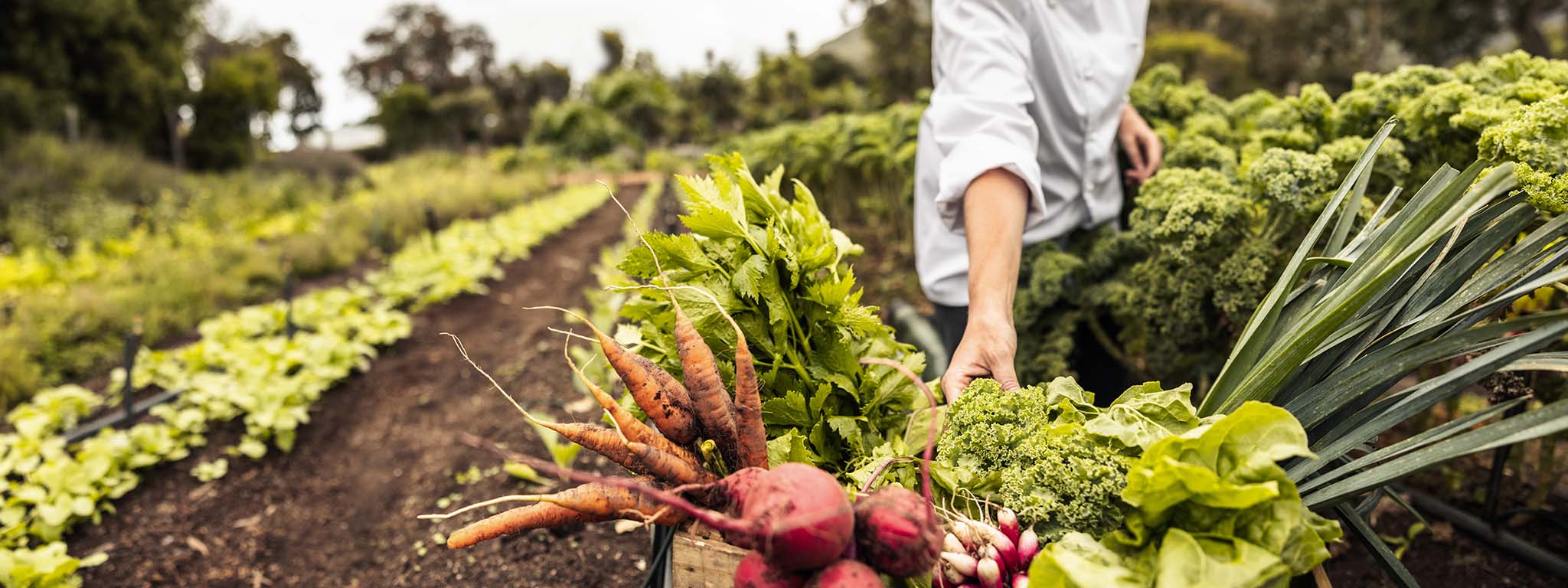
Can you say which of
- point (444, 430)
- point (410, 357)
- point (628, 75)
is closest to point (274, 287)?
point (410, 357)

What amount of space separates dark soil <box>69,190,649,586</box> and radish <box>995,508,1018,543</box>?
1.42 meters

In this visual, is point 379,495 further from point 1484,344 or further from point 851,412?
point 1484,344

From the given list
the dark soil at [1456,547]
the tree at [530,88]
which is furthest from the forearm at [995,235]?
the tree at [530,88]

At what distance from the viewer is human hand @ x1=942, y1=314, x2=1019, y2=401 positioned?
4.85ft

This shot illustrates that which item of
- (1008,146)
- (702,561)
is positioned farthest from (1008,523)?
(1008,146)

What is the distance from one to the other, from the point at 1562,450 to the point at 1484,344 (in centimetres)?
302

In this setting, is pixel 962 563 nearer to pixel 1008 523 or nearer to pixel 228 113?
pixel 1008 523

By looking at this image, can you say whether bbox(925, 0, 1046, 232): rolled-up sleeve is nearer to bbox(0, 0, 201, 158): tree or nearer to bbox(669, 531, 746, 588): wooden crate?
bbox(669, 531, 746, 588): wooden crate

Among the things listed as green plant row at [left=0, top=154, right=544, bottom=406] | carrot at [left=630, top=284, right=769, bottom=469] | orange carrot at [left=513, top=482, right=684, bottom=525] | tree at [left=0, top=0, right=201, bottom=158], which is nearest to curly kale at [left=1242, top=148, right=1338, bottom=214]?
carrot at [left=630, top=284, right=769, bottom=469]

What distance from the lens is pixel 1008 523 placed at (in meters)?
1.20

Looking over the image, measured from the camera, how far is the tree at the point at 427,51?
47.7 m

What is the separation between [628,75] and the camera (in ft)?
97.0

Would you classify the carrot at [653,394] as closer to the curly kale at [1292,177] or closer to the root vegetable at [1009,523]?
the root vegetable at [1009,523]

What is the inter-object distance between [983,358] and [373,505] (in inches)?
108
